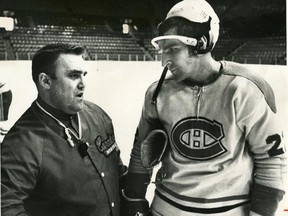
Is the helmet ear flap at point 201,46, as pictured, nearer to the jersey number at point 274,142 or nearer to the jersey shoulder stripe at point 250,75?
the jersey shoulder stripe at point 250,75

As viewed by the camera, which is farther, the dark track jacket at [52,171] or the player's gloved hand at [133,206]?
the player's gloved hand at [133,206]

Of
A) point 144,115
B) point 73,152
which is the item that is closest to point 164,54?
point 144,115

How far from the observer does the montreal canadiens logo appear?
75 centimetres

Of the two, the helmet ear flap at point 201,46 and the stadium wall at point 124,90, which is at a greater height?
the helmet ear flap at point 201,46

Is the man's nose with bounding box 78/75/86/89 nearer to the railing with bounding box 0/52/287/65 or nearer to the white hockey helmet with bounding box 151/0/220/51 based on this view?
the railing with bounding box 0/52/287/65

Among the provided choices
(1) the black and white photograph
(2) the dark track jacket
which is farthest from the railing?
(2) the dark track jacket

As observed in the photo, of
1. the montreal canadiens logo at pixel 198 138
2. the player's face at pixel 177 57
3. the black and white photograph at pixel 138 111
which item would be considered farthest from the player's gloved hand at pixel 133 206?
the player's face at pixel 177 57

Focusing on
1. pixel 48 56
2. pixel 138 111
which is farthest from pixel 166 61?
pixel 48 56

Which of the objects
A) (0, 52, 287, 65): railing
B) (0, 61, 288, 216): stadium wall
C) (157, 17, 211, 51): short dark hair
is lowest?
(0, 61, 288, 216): stadium wall

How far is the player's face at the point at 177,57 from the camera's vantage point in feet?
2.46

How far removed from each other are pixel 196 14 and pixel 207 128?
0.74ft

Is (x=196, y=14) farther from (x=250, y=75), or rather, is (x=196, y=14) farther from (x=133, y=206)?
(x=133, y=206)

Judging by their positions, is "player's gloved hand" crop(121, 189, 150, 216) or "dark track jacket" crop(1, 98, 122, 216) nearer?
"dark track jacket" crop(1, 98, 122, 216)

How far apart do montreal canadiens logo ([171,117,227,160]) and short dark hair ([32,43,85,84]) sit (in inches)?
10.5
